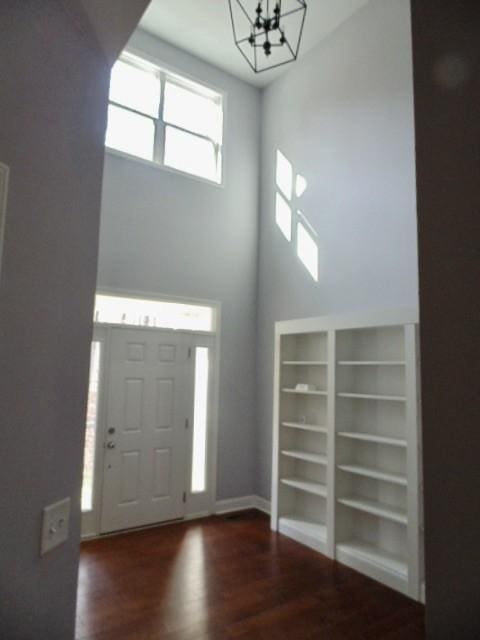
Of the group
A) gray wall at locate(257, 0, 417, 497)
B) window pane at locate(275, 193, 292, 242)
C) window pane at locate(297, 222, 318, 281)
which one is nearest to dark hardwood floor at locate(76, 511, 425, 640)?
gray wall at locate(257, 0, 417, 497)

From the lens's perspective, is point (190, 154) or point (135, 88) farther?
point (190, 154)

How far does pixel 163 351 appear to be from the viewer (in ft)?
16.3

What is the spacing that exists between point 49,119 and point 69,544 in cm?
127

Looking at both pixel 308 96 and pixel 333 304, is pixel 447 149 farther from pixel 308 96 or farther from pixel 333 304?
pixel 308 96

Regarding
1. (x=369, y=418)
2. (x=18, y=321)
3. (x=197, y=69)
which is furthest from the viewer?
(x=197, y=69)

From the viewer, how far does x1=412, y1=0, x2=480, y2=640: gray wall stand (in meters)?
0.74

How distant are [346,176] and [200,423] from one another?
3433 millimetres

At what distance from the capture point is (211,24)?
16.5ft

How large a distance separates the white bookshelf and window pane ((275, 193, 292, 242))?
1.33 meters

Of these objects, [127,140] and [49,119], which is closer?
[49,119]

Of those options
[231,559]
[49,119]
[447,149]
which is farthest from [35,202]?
[231,559]

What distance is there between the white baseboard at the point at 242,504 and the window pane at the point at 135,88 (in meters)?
5.05

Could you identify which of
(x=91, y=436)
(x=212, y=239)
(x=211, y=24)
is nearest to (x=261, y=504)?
(x=91, y=436)

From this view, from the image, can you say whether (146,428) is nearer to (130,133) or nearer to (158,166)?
(158,166)
